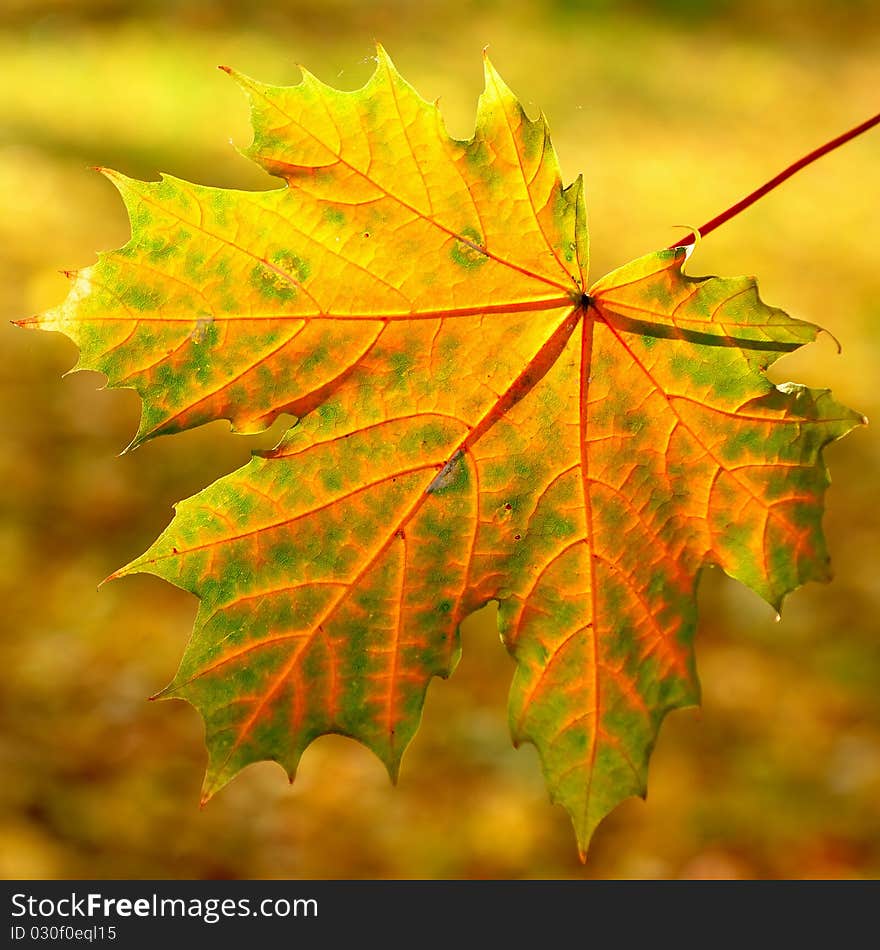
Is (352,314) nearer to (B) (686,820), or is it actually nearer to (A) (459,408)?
(A) (459,408)

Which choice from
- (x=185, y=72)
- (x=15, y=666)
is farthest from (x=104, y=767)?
(x=185, y=72)

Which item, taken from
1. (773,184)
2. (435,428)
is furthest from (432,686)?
(773,184)

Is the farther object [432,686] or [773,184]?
[432,686]

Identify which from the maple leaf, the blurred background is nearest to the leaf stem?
the maple leaf

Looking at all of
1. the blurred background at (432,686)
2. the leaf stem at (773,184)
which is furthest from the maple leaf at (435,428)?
the blurred background at (432,686)

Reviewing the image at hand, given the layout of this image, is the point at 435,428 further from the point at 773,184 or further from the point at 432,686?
the point at 432,686

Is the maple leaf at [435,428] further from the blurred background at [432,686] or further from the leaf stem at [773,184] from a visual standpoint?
the blurred background at [432,686]

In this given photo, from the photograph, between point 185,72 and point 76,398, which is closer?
point 76,398
